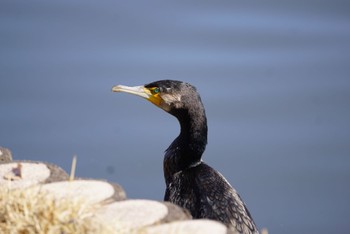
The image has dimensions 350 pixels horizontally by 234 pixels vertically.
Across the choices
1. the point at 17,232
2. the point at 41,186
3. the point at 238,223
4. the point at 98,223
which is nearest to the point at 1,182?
the point at 41,186

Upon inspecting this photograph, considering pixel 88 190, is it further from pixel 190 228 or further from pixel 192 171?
pixel 192 171

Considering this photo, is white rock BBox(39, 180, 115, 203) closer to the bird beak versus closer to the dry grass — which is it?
the dry grass

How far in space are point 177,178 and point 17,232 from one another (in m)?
2.18

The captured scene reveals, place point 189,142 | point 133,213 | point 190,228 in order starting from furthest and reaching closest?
point 189,142 → point 133,213 → point 190,228

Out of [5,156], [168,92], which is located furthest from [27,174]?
[168,92]

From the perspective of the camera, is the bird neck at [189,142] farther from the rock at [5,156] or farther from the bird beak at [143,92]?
the rock at [5,156]

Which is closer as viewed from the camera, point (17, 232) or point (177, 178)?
point (17, 232)

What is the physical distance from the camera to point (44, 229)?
2334mm

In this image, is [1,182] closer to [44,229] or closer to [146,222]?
[44,229]

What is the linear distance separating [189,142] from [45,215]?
224 cm

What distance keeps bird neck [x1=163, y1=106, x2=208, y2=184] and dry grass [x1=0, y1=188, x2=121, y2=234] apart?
199 centimetres

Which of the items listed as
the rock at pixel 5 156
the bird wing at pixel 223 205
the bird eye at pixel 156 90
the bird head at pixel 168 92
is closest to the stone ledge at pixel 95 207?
the rock at pixel 5 156

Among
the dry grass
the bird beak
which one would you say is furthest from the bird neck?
the dry grass

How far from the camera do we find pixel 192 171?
4.46 metres
